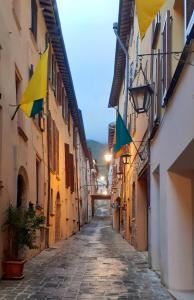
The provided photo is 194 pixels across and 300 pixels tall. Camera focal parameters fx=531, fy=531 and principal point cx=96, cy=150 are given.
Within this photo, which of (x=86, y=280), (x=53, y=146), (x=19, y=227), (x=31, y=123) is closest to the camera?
(x=86, y=280)

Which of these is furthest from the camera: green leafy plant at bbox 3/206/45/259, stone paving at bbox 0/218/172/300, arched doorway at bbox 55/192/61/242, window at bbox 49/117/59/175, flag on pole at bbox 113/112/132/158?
arched doorway at bbox 55/192/61/242

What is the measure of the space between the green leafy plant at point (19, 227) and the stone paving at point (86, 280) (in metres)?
0.68

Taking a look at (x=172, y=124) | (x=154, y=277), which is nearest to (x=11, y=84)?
(x=172, y=124)

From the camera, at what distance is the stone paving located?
913 centimetres

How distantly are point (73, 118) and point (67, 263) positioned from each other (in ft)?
70.0

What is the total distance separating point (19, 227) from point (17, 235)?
0.27 metres

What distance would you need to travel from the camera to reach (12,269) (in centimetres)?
1079

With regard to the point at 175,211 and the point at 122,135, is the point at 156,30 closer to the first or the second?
the point at 122,135

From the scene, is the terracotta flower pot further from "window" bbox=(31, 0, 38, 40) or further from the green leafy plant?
"window" bbox=(31, 0, 38, 40)

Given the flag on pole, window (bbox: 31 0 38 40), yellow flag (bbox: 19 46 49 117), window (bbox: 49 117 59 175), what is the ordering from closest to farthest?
yellow flag (bbox: 19 46 49 117), the flag on pole, window (bbox: 31 0 38 40), window (bbox: 49 117 59 175)

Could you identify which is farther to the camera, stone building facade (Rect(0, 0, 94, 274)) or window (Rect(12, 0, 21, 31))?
window (Rect(12, 0, 21, 31))

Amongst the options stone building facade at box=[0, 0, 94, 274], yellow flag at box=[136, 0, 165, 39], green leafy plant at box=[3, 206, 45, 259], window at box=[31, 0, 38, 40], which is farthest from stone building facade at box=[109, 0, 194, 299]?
window at box=[31, 0, 38, 40]

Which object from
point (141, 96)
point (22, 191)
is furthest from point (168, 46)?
point (22, 191)

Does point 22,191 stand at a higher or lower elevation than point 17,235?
higher
